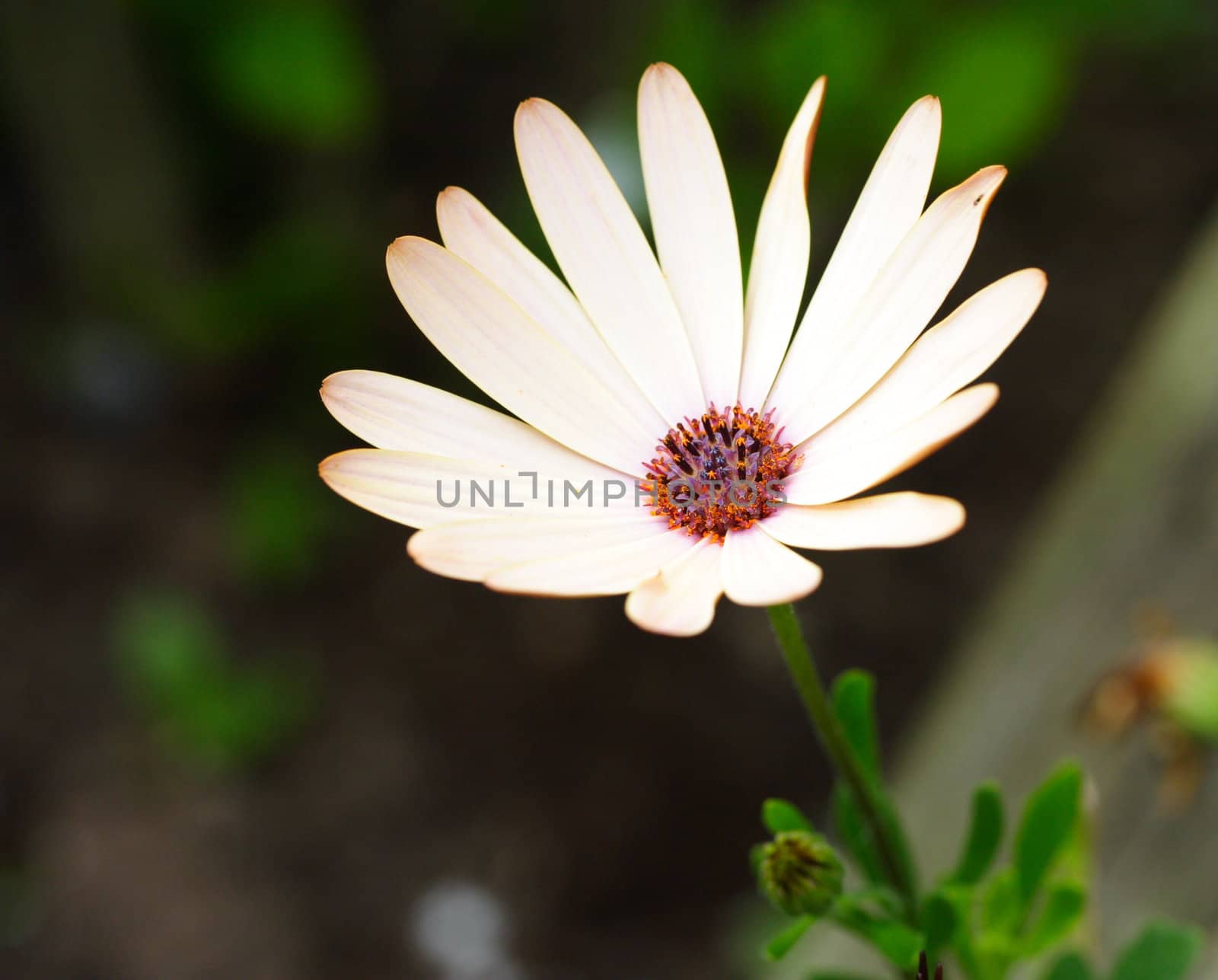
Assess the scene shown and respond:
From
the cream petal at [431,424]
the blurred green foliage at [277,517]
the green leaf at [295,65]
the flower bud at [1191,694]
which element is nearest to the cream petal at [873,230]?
the cream petal at [431,424]

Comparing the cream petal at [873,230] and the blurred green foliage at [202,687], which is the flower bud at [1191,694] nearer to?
the cream petal at [873,230]

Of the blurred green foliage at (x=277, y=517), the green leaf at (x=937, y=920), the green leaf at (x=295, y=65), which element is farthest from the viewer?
the blurred green foliage at (x=277, y=517)

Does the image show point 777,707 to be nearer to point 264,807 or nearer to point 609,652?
point 609,652

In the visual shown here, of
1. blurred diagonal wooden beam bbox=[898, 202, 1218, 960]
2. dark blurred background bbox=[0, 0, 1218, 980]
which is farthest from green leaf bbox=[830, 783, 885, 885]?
dark blurred background bbox=[0, 0, 1218, 980]

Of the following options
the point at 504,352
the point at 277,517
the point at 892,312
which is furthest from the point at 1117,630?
the point at 277,517

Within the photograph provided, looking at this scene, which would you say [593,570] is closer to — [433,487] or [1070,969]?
[433,487]

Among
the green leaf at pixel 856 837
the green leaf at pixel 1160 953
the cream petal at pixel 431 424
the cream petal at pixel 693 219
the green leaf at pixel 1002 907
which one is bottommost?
the green leaf at pixel 1160 953

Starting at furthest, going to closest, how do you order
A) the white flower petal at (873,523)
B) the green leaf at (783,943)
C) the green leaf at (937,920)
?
the green leaf at (937,920) → the green leaf at (783,943) → the white flower petal at (873,523)

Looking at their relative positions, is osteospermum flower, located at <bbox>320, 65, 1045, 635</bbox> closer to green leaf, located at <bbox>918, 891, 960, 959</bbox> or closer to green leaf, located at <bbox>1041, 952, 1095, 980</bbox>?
green leaf, located at <bbox>918, 891, 960, 959</bbox>
